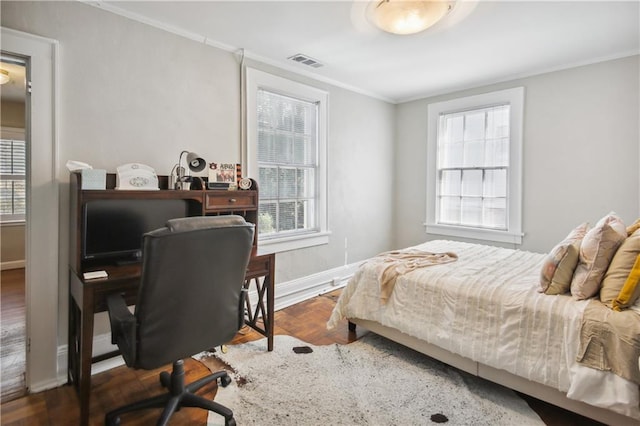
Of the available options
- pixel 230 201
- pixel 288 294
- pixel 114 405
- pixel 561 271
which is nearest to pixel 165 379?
pixel 114 405

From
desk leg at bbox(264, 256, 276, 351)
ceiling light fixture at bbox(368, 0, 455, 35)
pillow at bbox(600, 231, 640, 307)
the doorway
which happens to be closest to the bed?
pillow at bbox(600, 231, 640, 307)

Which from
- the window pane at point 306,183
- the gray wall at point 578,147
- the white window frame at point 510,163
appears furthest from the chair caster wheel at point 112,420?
the gray wall at point 578,147

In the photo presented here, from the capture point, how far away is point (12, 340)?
273 centimetres

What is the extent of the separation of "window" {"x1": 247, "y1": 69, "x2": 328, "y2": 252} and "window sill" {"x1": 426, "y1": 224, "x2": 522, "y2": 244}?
1613 millimetres

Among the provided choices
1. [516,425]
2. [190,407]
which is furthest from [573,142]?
[190,407]

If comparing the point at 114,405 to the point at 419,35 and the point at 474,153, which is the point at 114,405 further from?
the point at 474,153

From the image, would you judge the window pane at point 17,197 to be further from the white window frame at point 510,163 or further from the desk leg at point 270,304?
the white window frame at point 510,163

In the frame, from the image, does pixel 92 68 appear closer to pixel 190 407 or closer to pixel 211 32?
pixel 211 32

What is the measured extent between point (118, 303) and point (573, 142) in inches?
166

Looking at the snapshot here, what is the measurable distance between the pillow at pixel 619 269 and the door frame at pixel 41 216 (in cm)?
320

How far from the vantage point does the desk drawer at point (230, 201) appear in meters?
2.51

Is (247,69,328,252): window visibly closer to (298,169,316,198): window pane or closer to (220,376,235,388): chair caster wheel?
(298,169,316,198): window pane

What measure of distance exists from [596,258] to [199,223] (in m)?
2.06

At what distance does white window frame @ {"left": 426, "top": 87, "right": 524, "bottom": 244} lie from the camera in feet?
12.6
